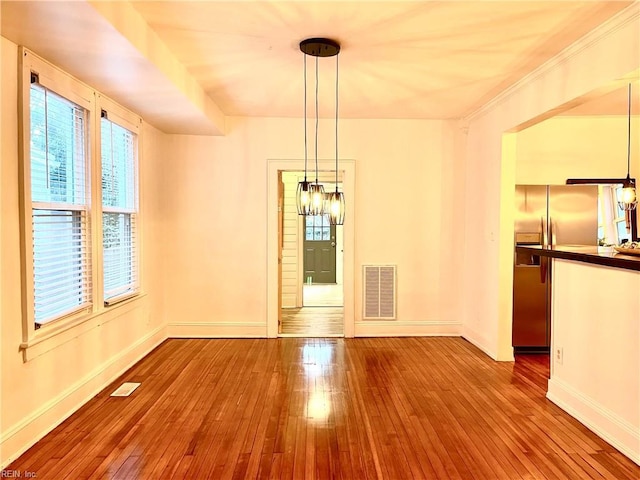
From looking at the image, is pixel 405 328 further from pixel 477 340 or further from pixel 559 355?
pixel 559 355

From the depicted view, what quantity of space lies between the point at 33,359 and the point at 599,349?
3.68 metres

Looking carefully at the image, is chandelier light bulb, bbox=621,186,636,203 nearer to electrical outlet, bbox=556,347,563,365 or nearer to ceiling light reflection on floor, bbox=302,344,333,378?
electrical outlet, bbox=556,347,563,365

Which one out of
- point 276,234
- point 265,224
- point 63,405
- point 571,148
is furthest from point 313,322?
point 571,148

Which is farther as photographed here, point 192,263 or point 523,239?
point 192,263

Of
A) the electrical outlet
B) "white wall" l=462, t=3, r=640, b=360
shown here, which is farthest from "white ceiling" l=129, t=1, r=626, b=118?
the electrical outlet

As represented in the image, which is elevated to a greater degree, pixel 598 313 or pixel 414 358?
pixel 598 313

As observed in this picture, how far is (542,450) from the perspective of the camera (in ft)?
8.38

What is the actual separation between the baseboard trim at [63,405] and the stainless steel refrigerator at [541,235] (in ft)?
13.0

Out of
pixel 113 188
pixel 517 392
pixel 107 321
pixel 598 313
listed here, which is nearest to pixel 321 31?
pixel 113 188

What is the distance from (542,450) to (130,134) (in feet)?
14.0

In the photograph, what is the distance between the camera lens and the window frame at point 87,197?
248 centimetres

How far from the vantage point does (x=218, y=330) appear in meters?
5.14

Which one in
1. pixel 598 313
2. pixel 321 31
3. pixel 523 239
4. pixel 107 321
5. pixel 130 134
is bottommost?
pixel 107 321

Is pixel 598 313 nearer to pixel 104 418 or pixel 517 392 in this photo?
pixel 517 392
